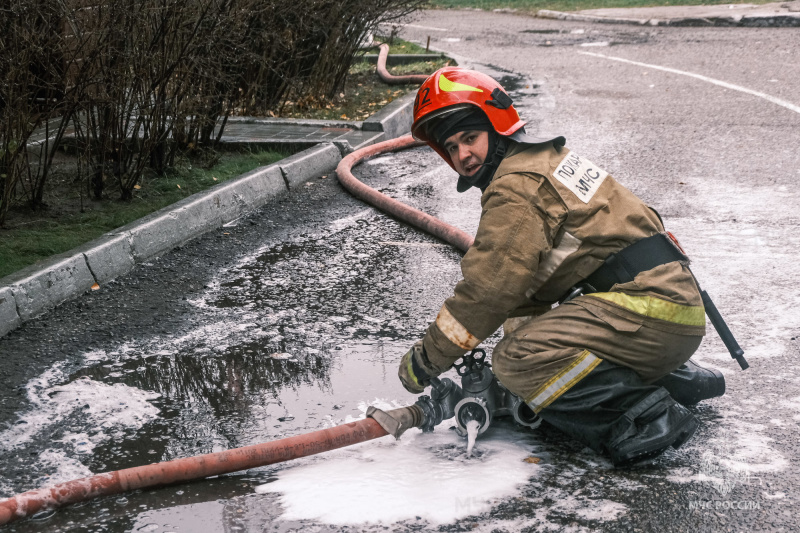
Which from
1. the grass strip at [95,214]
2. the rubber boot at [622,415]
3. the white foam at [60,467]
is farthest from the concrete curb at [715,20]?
the white foam at [60,467]

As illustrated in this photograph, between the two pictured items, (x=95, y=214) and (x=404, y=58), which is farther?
(x=404, y=58)

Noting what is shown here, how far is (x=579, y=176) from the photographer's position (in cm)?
295

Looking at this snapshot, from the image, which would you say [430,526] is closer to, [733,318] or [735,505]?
[735,505]

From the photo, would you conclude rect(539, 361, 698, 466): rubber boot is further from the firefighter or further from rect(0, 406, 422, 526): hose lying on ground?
rect(0, 406, 422, 526): hose lying on ground

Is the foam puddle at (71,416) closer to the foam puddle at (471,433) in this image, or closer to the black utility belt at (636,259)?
the foam puddle at (471,433)

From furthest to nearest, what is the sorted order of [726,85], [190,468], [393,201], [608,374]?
1. [726,85]
2. [393,201]
3. [608,374]
4. [190,468]

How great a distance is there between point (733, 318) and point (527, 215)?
Answer: 68.6 inches

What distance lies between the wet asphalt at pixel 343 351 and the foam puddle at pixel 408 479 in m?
0.06

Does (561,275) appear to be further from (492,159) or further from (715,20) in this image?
(715,20)

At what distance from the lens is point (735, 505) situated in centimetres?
264

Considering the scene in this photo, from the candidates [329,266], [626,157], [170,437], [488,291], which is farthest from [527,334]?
[626,157]

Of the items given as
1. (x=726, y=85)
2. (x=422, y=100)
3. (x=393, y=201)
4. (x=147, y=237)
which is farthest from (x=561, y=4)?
(x=422, y=100)

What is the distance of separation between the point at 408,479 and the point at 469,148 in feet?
3.76

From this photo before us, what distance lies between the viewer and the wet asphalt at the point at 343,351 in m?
2.70
